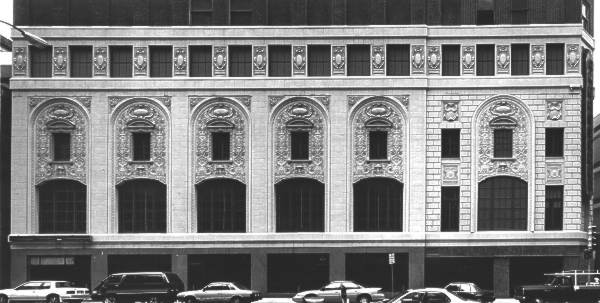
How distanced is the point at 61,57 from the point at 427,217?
982 inches

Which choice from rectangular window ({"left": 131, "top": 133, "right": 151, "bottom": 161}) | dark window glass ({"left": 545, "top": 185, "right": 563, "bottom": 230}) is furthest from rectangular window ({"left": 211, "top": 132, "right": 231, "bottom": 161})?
dark window glass ({"left": 545, "top": 185, "right": 563, "bottom": 230})

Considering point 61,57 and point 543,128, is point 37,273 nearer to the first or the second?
point 61,57

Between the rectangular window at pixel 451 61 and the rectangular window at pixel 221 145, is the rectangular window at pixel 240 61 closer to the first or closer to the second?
the rectangular window at pixel 221 145

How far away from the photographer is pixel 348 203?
66188 millimetres

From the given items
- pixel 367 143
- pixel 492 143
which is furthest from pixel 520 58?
pixel 367 143

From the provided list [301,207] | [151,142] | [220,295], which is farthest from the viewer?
[151,142]

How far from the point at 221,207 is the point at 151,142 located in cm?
601

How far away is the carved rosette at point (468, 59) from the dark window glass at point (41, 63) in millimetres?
25877

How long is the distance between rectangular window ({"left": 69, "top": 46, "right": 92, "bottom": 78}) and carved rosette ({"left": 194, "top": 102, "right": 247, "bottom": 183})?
24.9 ft

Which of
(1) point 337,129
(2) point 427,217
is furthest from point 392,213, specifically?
(1) point 337,129

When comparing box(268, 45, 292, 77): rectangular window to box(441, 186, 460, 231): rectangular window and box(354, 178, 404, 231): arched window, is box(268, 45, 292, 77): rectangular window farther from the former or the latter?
box(441, 186, 460, 231): rectangular window

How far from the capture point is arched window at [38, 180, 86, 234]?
6662 cm

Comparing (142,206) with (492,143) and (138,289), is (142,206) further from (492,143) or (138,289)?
(492,143)

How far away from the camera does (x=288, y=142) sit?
6669cm
